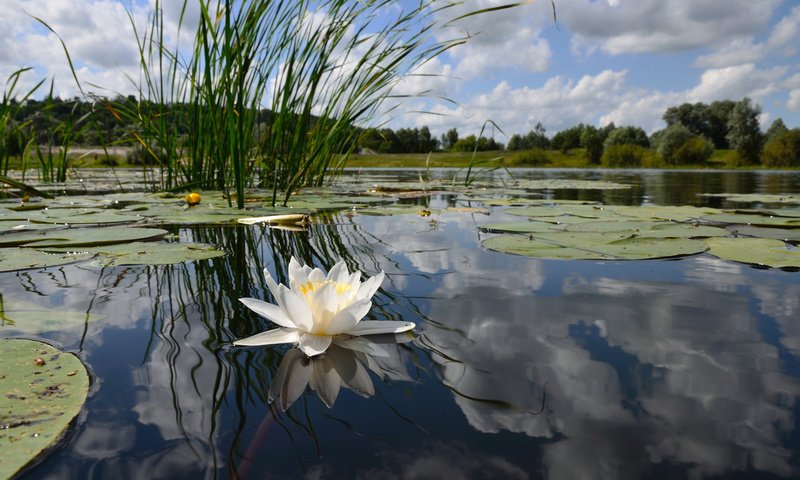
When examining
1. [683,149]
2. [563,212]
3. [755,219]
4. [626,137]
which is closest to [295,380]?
[563,212]

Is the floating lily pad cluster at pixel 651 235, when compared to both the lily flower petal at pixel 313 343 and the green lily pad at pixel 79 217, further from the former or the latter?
the green lily pad at pixel 79 217

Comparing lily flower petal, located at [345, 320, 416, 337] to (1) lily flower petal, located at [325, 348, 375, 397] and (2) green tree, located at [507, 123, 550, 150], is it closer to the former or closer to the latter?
(1) lily flower petal, located at [325, 348, 375, 397]

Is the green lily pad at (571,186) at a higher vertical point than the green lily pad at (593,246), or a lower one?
higher

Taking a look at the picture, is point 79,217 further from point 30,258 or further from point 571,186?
point 571,186

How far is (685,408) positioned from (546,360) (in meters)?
0.17

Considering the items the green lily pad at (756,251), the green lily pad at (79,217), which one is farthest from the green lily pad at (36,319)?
the green lily pad at (756,251)

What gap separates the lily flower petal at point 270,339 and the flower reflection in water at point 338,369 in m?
0.02

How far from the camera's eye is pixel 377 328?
28.7 inches

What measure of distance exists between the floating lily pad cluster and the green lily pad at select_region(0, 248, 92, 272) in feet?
3.85

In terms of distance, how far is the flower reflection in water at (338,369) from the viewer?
556 mm

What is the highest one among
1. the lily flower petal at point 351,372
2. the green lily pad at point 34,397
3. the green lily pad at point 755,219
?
the green lily pad at point 755,219

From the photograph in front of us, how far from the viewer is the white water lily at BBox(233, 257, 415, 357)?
667 millimetres

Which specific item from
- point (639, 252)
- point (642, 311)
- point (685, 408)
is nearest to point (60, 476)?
point (685, 408)

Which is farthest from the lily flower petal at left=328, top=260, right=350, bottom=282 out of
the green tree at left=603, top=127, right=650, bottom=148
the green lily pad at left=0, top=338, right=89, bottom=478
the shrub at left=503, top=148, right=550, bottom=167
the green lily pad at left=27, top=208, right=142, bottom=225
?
the green tree at left=603, top=127, right=650, bottom=148
